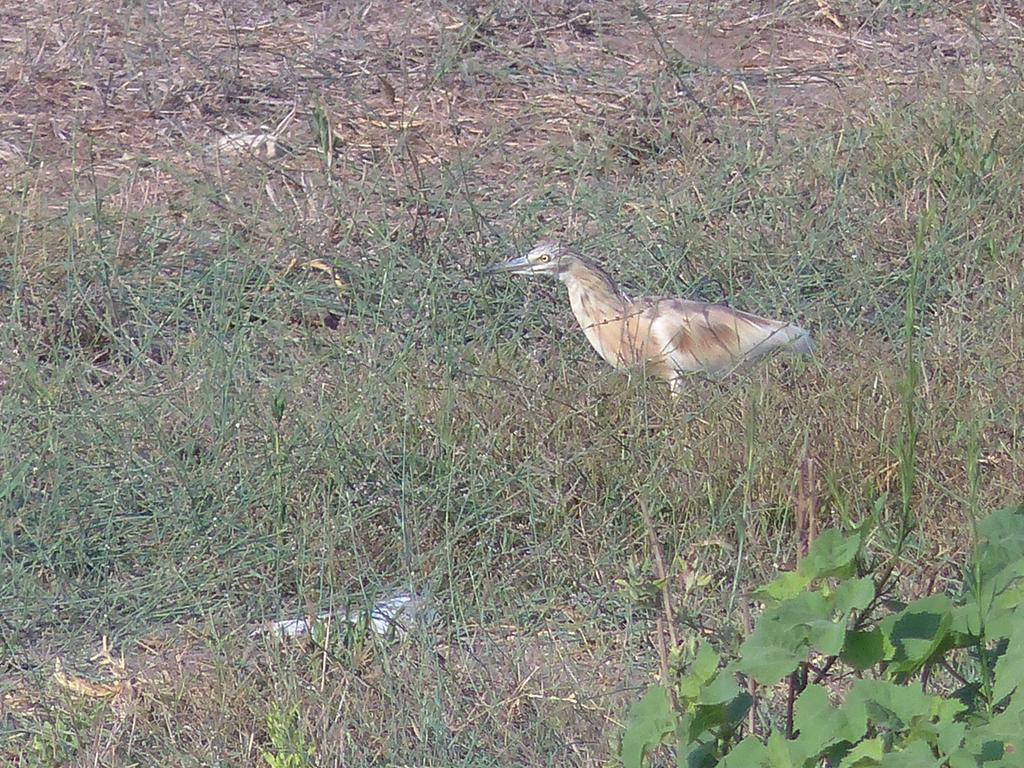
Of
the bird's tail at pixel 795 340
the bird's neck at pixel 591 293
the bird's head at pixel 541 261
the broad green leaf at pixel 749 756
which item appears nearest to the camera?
the broad green leaf at pixel 749 756

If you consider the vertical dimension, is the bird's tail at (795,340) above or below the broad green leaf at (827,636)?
below

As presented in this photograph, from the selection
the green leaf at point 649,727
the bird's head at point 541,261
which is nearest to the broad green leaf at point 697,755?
the green leaf at point 649,727

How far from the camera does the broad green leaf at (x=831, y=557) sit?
2480 mm

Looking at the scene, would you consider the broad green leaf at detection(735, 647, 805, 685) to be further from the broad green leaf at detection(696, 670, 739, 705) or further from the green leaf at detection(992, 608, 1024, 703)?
the green leaf at detection(992, 608, 1024, 703)

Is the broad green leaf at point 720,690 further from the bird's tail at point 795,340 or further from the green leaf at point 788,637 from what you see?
the bird's tail at point 795,340

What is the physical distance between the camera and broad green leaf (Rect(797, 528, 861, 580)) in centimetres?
248

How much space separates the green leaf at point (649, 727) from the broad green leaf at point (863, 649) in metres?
0.29

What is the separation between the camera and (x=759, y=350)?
482 centimetres

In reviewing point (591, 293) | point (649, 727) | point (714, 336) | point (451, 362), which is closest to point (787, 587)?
point (649, 727)

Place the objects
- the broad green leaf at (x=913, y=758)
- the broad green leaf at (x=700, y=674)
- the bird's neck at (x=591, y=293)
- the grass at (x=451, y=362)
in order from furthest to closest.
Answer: the bird's neck at (x=591, y=293) → the grass at (x=451, y=362) → the broad green leaf at (x=700, y=674) → the broad green leaf at (x=913, y=758)

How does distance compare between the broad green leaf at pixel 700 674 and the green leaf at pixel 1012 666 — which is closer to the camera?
the green leaf at pixel 1012 666

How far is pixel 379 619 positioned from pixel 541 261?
1806mm

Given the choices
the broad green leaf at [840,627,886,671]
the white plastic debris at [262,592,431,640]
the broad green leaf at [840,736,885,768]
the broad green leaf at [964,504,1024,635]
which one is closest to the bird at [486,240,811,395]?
the white plastic debris at [262,592,431,640]

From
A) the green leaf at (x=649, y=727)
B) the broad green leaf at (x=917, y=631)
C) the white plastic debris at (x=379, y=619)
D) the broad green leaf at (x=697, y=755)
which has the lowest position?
the white plastic debris at (x=379, y=619)
